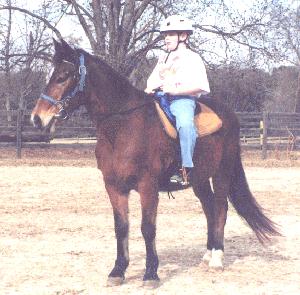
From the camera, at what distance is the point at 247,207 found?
272 inches

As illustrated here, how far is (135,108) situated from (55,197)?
6659 millimetres

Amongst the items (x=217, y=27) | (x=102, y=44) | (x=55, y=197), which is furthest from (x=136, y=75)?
(x=55, y=197)

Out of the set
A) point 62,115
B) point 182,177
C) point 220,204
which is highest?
point 62,115

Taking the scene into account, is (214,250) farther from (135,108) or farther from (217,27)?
(217,27)

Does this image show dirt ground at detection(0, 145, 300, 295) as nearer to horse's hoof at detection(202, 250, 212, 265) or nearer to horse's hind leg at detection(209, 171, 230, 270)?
horse's hoof at detection(202, 250, 212, 265)

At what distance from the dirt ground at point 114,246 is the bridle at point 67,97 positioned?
61.2 inches

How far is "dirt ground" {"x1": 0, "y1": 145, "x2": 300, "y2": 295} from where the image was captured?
554 cm

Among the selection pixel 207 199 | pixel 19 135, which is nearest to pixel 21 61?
pixel 19 135

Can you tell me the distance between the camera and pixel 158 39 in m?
24.6

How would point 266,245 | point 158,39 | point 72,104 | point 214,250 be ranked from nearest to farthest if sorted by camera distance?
point 72,104 → point 214,250 → point 266,245 → point 158,39

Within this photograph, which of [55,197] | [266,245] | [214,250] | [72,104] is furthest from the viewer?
[55,197]

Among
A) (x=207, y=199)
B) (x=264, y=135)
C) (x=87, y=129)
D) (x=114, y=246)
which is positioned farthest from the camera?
(x=87, y=129)

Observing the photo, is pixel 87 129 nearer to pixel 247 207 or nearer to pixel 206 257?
pixel 247 207

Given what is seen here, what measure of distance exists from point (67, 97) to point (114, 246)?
2.52 metres
